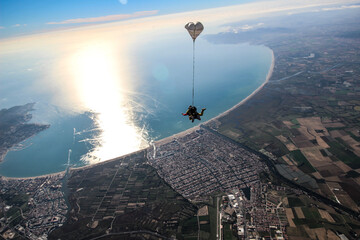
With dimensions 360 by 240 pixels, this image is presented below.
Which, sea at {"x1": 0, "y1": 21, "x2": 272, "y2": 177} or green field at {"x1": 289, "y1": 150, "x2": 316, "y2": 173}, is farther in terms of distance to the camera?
sea at {"x1": 0, "y1": 21, "x2": 272, "y2": 177}

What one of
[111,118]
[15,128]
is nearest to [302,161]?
[111,118]

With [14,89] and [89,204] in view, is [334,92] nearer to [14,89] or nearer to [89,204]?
[89,204]

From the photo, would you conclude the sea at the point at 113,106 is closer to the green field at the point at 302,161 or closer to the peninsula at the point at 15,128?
the peninsula at the point at 15,128

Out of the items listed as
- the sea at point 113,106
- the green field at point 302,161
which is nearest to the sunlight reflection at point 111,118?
the sea at point 113,106

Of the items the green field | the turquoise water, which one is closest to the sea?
the turquoise water

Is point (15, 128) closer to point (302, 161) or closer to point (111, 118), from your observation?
point (111, 118)

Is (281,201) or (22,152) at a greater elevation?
(281,201)

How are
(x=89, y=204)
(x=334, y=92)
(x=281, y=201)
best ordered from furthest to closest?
(x=334, y=92) → (x=89, y=204) → (x=281, y=201)

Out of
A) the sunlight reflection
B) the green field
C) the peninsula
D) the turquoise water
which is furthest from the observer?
the peninsula

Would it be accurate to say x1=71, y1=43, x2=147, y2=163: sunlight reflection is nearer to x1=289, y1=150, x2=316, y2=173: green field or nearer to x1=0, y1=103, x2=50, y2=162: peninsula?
x1=0, y1=103, x2=50, y2=162: peninsula

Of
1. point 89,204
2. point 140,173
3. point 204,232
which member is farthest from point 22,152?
point 204,232

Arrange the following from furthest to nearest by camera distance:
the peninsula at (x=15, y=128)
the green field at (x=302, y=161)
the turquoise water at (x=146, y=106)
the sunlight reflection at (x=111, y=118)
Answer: the peninsula at (x=15, y=128) < the sunlight reflection at (x=111, y=118) < the turquoise water at (x=146, y=106) < the green field at (x=302, y=161)
